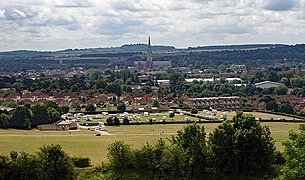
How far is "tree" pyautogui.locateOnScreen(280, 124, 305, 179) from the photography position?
20659 mm

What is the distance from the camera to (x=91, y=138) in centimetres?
4519

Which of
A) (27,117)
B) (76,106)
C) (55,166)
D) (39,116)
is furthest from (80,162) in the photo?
(76,106)

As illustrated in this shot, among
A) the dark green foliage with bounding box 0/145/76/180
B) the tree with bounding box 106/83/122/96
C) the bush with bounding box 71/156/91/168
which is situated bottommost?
the tree with bounding box 106/83/122/96

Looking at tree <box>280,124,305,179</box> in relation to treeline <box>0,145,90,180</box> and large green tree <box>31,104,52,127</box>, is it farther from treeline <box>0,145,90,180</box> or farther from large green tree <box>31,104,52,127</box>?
large green tree <box>31,104,52,127</box>

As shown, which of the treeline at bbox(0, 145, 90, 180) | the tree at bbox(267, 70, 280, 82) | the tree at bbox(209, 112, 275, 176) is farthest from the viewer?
the tree at bbox(267, 70, 280, 82)

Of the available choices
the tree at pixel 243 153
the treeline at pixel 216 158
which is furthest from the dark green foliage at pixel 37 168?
the tree at pixel 243 153

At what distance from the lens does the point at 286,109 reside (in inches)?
2571

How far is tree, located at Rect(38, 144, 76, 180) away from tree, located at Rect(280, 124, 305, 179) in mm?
12421

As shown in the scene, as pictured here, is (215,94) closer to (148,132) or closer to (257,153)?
(148,132)

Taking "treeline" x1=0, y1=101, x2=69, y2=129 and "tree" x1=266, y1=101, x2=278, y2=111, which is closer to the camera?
"treeline" x1=0, y1=101, x2=69, y2=129

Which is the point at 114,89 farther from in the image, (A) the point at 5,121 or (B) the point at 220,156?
(B) the point at 220,156

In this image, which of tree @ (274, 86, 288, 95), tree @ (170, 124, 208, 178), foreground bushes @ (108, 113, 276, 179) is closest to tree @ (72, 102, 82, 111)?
tree @ (274, 86, 288, 95)

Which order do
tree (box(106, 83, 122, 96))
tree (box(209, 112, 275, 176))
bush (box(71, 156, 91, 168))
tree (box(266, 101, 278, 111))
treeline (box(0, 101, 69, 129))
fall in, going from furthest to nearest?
1. tree (box(106, 83, 122, 96))
2. tree (box(266, 101, 278, 111))
3. treeline (box(0, 101, 69, 129))
4. bush (box(71, 156, 91, 168))
5. tree (box(209, 112, 275, 176))

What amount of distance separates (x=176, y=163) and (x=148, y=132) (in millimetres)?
20000
